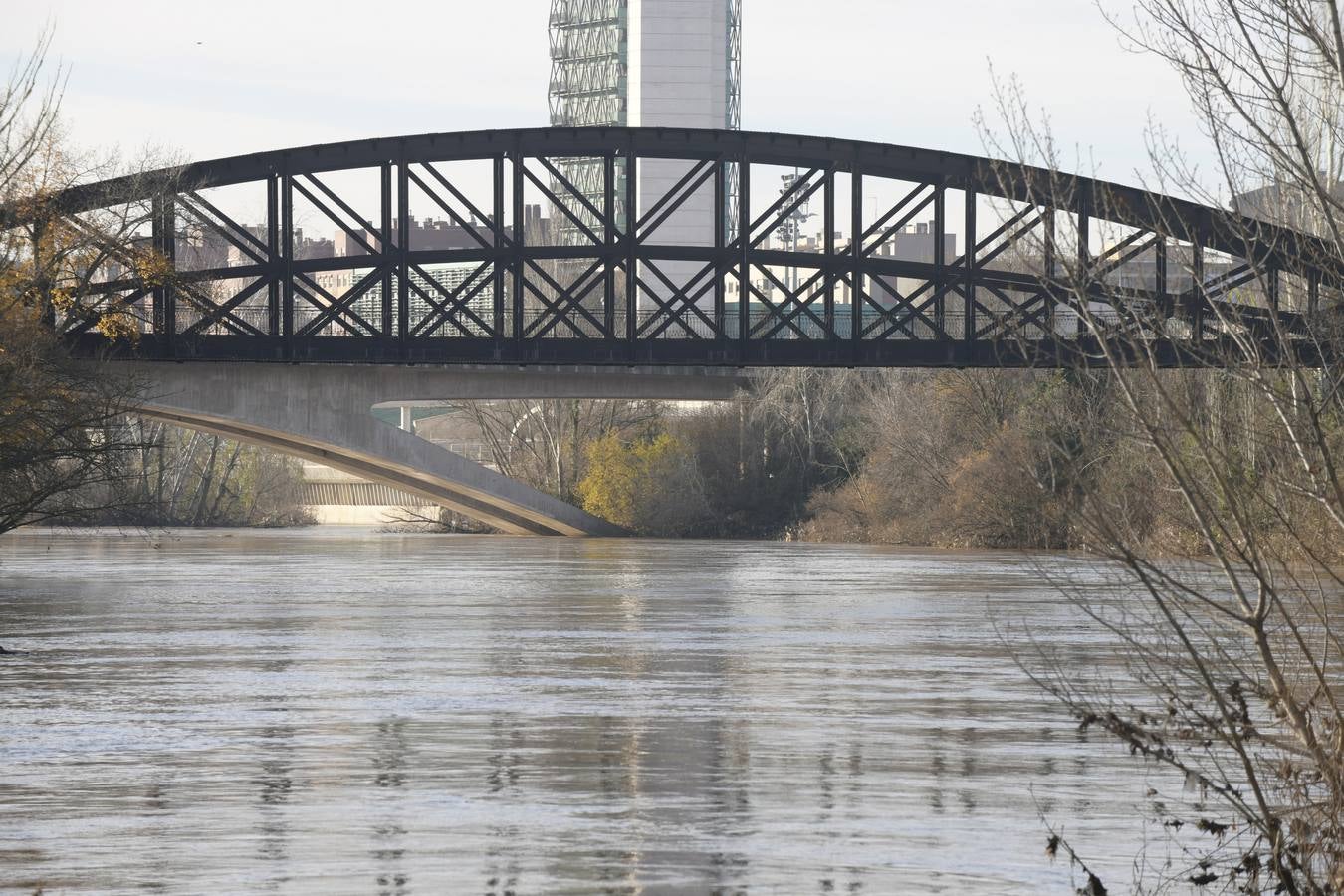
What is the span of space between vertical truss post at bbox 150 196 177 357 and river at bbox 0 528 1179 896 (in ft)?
103

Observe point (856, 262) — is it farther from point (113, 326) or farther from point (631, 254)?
point (113, 326)

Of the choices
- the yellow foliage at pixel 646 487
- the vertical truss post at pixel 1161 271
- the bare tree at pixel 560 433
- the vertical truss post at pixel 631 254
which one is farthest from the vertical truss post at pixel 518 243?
the vertical truss post at pixel 1161 271

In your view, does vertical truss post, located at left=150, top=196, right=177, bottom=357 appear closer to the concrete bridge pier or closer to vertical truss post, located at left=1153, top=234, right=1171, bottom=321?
the concrete bridge pier

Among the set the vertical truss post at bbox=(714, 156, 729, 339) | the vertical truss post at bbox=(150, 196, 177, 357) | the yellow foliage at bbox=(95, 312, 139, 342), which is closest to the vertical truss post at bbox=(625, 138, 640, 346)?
the vertical truss post at bbox=(714, 156, 729, 339)

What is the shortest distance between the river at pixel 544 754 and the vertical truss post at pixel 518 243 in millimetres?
35829

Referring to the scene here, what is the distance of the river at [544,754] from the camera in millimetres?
11797

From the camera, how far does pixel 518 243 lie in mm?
73438

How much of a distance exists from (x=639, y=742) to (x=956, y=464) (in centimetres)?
5598

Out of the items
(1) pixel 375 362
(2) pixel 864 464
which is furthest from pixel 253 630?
(2) pixel 864 464

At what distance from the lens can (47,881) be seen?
11.2 metres

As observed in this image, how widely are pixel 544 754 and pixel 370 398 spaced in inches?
2354

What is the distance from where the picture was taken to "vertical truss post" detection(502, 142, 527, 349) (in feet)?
235

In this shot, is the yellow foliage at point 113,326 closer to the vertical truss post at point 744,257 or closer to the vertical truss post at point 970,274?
the vertical truss post at point 744,257

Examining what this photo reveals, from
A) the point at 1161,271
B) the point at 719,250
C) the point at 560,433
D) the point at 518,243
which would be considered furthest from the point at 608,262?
the point at 1161,271
